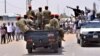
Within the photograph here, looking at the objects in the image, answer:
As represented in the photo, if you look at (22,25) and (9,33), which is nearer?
(22,25)

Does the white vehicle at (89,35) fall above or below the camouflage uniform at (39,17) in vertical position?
below

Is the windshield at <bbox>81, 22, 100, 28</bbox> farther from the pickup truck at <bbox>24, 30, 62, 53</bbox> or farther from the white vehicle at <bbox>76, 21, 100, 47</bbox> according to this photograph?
the pickup truck at <bbox>24, 30, 62, 53</bbox>

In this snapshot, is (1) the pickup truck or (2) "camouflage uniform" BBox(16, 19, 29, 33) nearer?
(1) the pickup truck

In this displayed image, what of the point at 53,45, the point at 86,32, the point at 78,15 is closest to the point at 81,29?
the point at 86,32

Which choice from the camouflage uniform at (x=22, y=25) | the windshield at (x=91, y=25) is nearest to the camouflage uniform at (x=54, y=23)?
the camouflage uniform at (x=22, y=25)

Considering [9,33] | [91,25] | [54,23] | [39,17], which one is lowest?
[9,33]

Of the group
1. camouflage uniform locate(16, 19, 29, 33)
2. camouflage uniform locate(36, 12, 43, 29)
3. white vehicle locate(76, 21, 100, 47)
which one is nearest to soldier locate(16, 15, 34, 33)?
camouflage uniform locate(16, 19, 29, 33)

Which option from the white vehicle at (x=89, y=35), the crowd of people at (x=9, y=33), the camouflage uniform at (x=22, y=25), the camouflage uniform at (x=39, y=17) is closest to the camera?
the camouflage uniform at (x=22, y=25)

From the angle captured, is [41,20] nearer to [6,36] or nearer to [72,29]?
[6,36]

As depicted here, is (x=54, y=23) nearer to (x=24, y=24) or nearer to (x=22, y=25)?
(x=24, y=24)

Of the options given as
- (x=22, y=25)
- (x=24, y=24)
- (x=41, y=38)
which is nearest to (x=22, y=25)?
(x=22, y=25)

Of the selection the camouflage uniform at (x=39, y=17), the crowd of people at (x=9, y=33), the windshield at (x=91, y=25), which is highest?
the camouflage uniform at (x=39, y=17)

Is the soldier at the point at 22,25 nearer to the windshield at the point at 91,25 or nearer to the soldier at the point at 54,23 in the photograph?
the soldier at the point at 54,23

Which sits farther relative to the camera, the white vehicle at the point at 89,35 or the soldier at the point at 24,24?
the white vehicle at the point at 89,35
